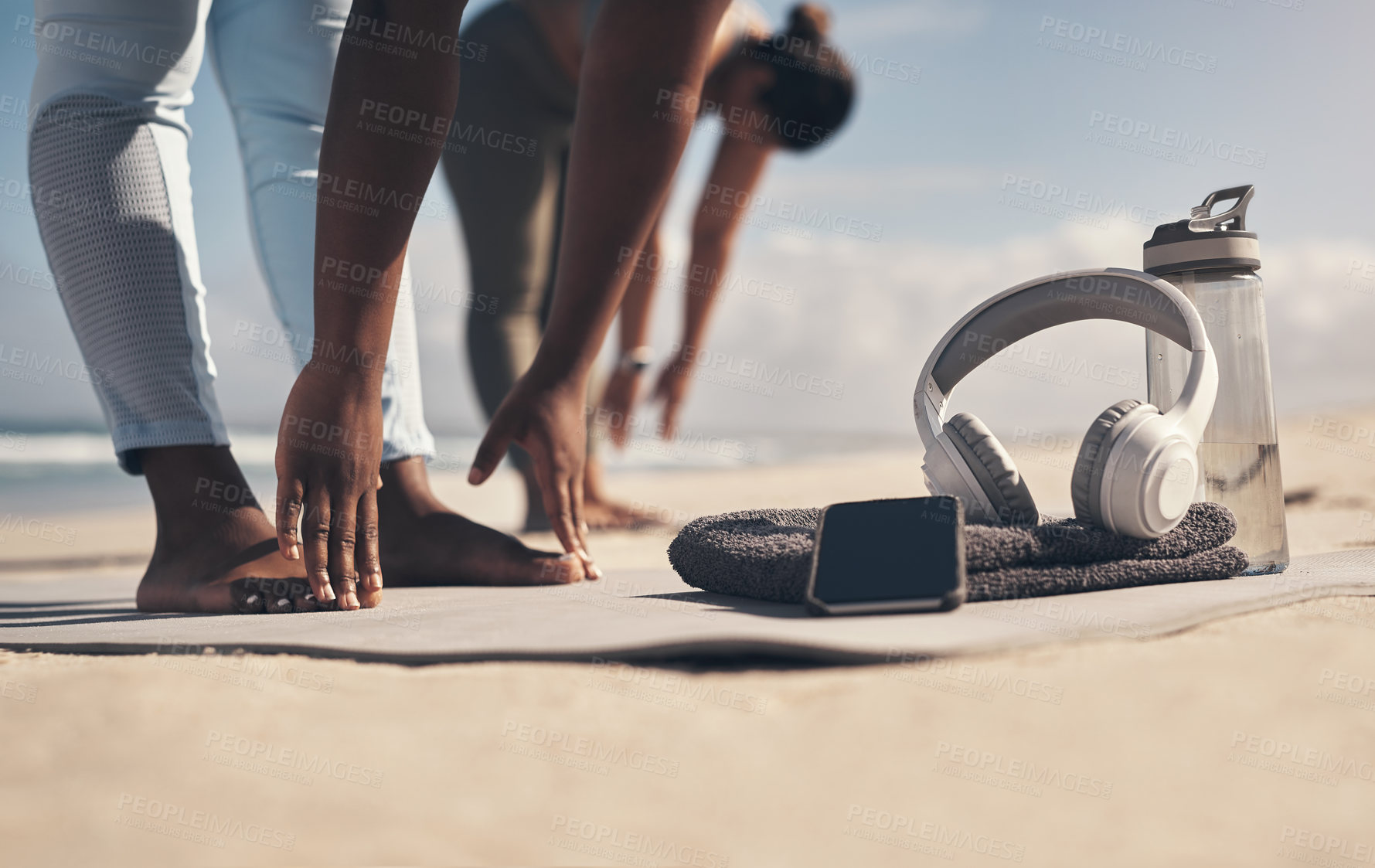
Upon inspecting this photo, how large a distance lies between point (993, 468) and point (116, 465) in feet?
12.4

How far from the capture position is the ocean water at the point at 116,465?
520 cm

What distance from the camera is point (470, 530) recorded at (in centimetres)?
131

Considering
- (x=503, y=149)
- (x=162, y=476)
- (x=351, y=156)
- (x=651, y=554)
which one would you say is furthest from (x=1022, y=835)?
(x=503, y=149)

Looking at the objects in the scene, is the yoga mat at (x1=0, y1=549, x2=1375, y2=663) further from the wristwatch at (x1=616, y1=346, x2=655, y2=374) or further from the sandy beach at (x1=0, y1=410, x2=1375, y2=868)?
the wristwatch at (x1=616, y1=346, x2=655, y2=374)

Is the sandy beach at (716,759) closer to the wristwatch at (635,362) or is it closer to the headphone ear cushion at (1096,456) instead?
the headphone ear cushion at (1096,456)

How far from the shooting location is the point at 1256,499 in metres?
1.07

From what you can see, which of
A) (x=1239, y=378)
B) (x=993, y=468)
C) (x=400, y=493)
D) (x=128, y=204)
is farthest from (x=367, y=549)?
(x=1239, y=378)

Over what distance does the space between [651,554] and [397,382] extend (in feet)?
2.57

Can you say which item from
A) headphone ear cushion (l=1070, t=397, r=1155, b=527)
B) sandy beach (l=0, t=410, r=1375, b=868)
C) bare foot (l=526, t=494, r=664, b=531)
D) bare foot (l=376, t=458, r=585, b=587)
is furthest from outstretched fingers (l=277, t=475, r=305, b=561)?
bare foot (l=526, t=494, r=664, b=531)

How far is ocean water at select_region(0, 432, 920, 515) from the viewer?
5203mm

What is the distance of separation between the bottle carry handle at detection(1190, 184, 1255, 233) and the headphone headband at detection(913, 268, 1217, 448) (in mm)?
140

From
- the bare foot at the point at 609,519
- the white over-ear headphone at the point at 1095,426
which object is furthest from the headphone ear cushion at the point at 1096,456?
the bare foot at the point at 609,519

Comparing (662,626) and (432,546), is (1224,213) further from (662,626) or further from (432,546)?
(432,546)

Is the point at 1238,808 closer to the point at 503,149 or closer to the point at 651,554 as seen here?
the point at 651,554
